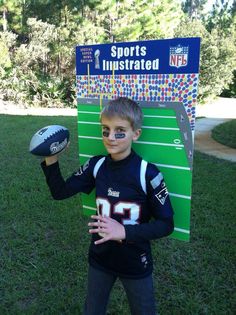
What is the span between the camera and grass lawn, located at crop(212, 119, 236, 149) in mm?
7684

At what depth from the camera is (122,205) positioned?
73.2 inches

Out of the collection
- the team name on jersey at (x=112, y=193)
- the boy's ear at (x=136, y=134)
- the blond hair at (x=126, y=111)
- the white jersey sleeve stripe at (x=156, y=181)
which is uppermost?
the blond hair at (x=126, y=111)

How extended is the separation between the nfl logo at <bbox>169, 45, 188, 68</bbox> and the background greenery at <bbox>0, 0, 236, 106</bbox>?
13.2 metres

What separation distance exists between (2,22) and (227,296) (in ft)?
55.8

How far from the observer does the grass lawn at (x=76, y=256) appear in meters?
2.82

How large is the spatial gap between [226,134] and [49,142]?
278 inches

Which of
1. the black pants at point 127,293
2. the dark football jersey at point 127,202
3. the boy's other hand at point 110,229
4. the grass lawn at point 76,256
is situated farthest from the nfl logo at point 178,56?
the grass lawn at point 76,256

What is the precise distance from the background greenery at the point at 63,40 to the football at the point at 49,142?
12817 millimetres

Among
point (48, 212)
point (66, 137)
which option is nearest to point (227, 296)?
point (66, 137)

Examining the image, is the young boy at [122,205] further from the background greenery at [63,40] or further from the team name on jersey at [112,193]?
the background greenery at [63,40]

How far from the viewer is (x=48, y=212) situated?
420 cm

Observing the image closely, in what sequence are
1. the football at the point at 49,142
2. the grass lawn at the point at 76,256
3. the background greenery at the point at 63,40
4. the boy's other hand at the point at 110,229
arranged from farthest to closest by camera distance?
the background greenery at the point at 63,40
the grass lawn at the point at 76,256
the football at the point at 49,142
the boy's other hand at the point at 110,229

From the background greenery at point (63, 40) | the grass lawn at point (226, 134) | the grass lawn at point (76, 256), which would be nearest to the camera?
the grass lawn at point (76, 256)

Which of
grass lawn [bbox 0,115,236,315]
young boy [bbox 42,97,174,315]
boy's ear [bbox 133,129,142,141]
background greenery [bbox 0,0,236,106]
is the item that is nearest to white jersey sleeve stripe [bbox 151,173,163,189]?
young boy [bbox 42,97,174,315]
